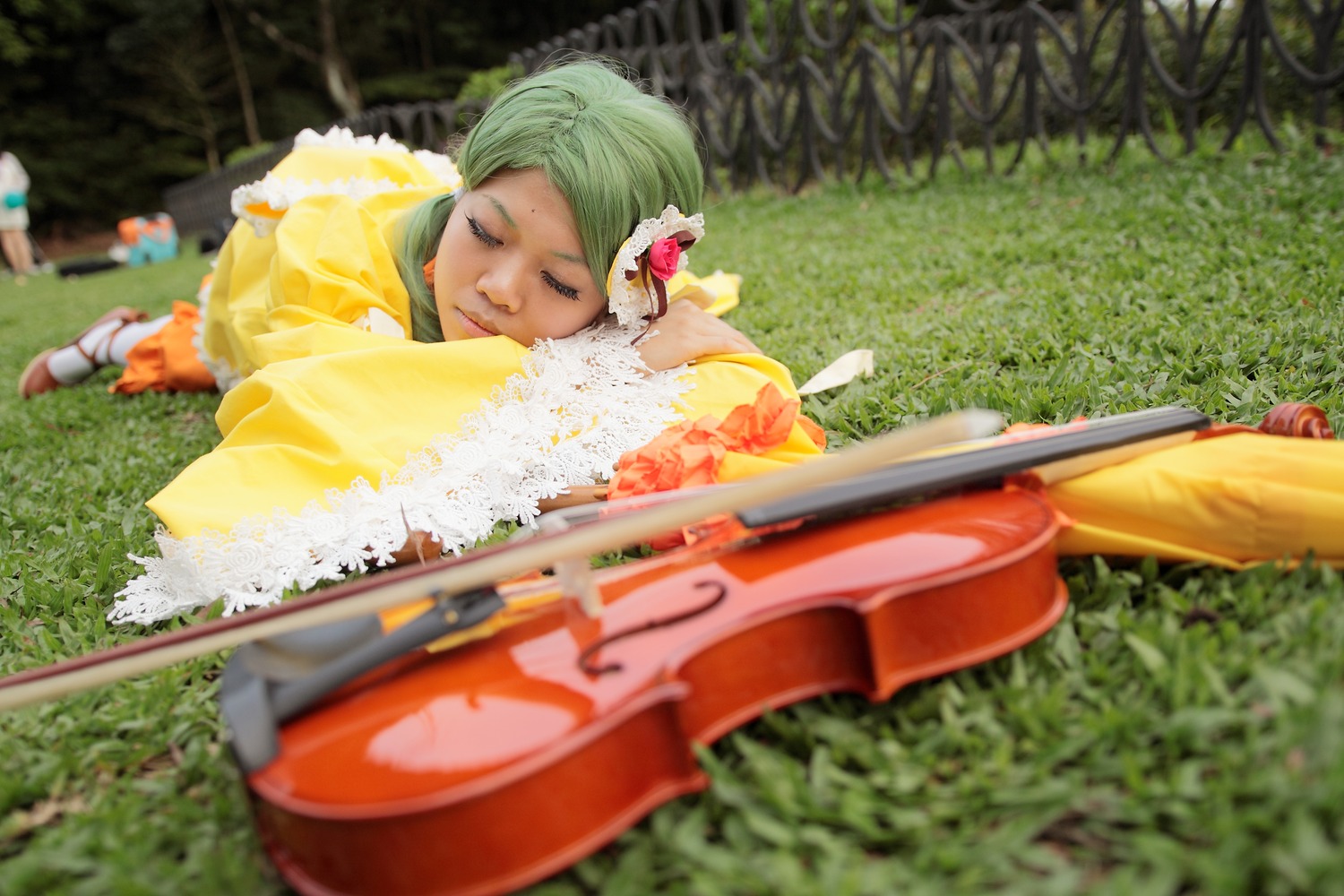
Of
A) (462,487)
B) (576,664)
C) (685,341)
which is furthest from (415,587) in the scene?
(685,341)

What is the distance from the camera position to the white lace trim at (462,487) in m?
1.64

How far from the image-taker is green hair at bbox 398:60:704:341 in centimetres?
208

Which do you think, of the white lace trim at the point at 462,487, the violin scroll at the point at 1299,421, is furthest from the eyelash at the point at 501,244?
the violin scroll at the point at 1299,421

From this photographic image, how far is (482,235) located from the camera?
2.12 metres

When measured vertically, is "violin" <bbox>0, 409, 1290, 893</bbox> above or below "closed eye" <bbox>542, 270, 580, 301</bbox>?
below

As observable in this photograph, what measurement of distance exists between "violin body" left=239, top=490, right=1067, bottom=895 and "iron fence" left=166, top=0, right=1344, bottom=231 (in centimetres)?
424

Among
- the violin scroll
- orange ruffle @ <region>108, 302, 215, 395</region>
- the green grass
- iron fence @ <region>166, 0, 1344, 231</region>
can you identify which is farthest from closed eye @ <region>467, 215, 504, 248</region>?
iron fence @ <region>166, 0, 1344, 231</region>

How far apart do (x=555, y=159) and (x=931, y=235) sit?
2.66 m

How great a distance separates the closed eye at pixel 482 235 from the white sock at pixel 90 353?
2224 millimetres

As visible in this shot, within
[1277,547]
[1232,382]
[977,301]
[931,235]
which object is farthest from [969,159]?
[1277,547]

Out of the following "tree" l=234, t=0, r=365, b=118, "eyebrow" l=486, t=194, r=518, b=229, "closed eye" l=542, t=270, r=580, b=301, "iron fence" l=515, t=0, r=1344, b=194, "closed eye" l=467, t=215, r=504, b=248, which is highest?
"tree" l=234, t=0, r=365, b=118

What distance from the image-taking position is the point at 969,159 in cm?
616

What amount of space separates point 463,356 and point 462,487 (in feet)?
1.27

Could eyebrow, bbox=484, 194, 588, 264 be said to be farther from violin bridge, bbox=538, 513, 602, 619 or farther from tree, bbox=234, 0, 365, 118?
tree, bbox=234, 0, 365, 118
